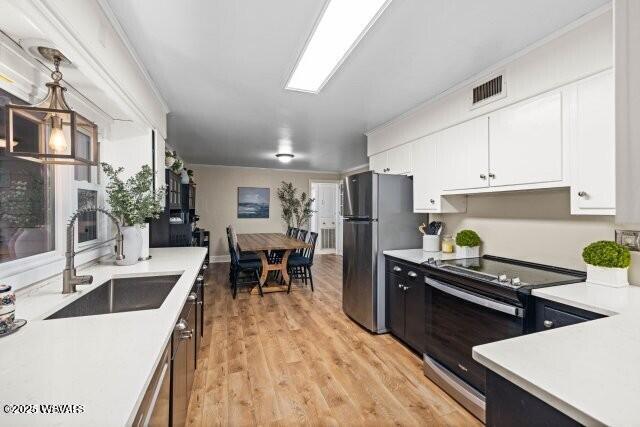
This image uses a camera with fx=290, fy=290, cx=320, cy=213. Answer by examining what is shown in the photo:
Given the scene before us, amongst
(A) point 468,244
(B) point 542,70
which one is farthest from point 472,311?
(B) point 542,70

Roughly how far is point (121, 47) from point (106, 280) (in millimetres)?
1389

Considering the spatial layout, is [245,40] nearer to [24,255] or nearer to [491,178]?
[24,255]

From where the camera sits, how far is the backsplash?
6.13ft

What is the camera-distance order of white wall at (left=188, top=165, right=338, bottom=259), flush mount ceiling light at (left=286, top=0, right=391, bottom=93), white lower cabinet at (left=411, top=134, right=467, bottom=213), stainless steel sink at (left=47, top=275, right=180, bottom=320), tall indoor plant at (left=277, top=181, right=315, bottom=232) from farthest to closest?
1. tall indoor plant at (left=277, top=181, right=315, bottom=232)
2. white wall at (left=188, top=165, right=338, bottom=259)
3. white lower cabinet at (left=411, top=134, right=467, bottom=213)
4. stainless steel sink at (left=47, top=275, right=180, bottom=320)
5. flush mount ceiling light at (left=286, top=0, right=391, bottom=93)

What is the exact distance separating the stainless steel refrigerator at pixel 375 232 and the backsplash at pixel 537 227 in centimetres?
61

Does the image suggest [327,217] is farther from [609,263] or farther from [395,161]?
[609,263]

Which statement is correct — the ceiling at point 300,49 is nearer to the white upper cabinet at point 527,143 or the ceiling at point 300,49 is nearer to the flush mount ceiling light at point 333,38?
the flush mount ceiling light at point 333,38

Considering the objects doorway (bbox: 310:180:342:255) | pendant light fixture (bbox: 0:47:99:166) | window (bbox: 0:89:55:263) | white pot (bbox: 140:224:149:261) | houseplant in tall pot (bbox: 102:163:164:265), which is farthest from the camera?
doorway (bbox: 310:180:342:255)

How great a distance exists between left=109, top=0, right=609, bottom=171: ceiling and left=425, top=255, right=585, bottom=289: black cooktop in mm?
1463

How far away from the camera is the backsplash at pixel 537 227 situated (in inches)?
73.5

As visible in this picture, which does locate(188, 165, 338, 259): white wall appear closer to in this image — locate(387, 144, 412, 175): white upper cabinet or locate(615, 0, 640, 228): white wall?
locate(387, 144, 412, 175): white upper cabinet

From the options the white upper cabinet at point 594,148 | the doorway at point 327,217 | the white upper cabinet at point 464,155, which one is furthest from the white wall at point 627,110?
the doorway at point 327,217

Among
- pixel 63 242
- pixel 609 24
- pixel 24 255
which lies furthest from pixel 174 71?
pixel 609 24

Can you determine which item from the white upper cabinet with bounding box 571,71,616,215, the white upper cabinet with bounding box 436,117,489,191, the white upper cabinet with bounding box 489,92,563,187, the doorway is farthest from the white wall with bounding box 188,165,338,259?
the white upper cabinet with bounding box 571,71,616,215
